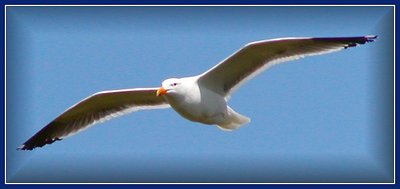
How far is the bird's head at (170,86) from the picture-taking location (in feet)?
22.0

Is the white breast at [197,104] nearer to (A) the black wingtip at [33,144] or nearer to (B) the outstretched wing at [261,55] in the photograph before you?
(B) the outstretched wing at [261,55]

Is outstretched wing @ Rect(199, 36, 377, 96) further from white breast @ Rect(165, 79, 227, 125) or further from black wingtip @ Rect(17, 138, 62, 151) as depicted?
black wingtip @ Rect(17, 138, 62, 151)

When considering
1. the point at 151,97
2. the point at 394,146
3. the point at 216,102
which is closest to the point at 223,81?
the point at 216,102

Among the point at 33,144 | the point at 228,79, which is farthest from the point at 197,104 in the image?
the point at 33,144

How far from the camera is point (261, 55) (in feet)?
22.8

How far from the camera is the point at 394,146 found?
22.5 feet

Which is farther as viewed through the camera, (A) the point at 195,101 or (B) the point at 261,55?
(B) the point at 261,55

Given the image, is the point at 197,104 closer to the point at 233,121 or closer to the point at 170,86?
the point at 170,86

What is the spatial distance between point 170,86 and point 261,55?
0.75 meters

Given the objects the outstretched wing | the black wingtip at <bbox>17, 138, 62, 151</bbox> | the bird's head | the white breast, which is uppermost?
the outstretched wing

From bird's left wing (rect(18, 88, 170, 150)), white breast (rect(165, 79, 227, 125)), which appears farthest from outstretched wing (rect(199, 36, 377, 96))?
bird's left wing (rect(18, 88, 170, 150))

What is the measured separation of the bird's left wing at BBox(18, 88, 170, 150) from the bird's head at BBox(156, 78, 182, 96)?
2.28ft

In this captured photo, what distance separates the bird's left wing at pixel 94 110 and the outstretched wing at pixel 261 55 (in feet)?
2.35

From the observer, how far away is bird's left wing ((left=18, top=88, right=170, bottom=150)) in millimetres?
7520
